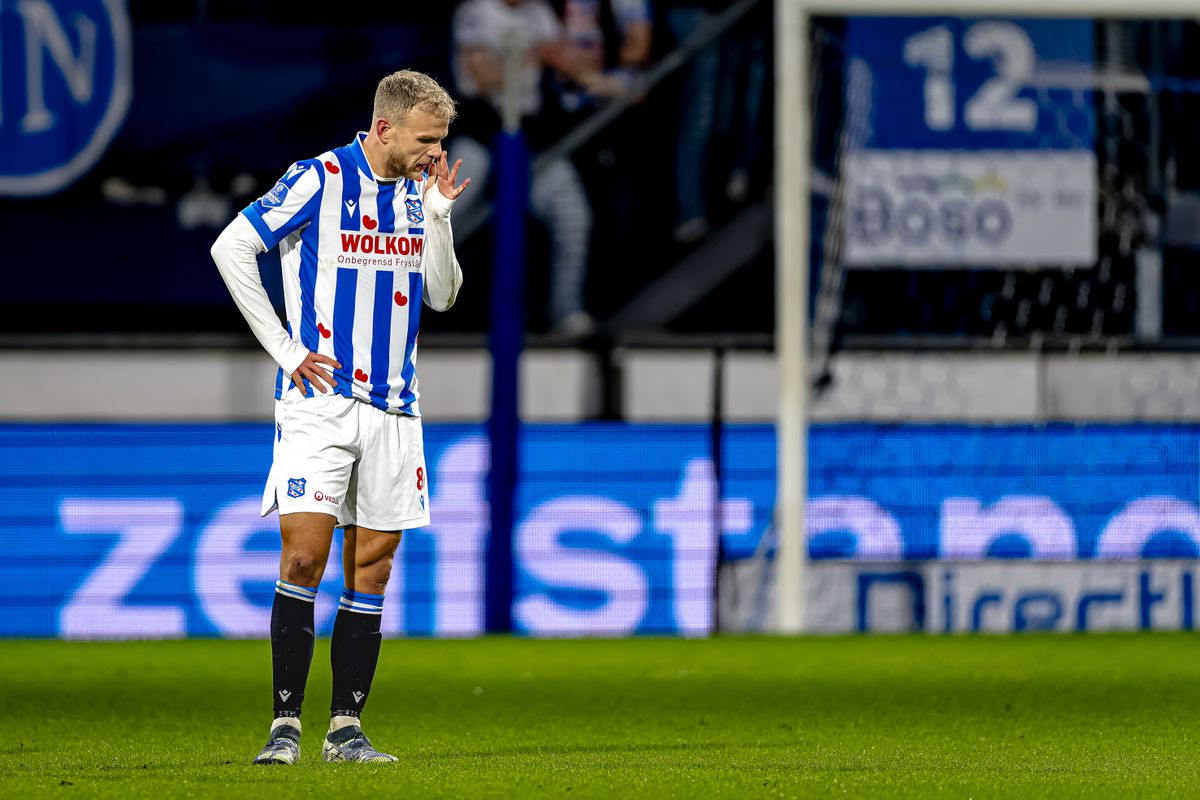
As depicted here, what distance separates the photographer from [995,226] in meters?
8.71

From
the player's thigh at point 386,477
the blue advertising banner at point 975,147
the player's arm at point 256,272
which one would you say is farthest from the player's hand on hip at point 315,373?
the blue advertising banner at point 975,147

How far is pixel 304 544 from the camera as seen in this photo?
156 inches

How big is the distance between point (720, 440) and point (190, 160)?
3879 mm

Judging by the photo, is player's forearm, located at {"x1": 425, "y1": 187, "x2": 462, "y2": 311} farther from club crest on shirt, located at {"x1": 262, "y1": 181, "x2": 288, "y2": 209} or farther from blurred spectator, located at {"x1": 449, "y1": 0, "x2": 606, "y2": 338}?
blurred spectator, located at {"x1": 449, "y1": 0, "x2": 606, "y2": 338}

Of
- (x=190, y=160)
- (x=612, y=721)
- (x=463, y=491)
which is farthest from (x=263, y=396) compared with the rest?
(x=612, y=721)

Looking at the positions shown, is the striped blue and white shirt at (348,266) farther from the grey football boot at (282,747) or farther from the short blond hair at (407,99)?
the grey football boot at (282,747)

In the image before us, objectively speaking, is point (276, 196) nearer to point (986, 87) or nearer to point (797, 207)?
Answer: point (797, 207)

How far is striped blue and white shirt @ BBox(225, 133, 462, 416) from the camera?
3998 millimetres

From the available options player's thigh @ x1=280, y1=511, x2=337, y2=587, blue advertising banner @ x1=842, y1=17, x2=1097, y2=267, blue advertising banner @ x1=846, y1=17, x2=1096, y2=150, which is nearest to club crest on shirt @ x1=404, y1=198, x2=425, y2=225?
player's thigh @ x1=280, y1=511, x2=337, y2=587

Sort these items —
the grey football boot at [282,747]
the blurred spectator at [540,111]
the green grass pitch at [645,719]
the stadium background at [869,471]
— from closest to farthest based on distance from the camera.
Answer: the green grass pitch at [645,719] < the grey football boot at [282,747] < the stadium background at [869,471] < the blurred spectator at [540,111]

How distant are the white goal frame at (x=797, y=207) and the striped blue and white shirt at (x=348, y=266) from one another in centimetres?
428

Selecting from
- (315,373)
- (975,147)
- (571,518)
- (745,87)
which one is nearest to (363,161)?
(315,373)

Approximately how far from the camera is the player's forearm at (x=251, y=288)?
155 inches

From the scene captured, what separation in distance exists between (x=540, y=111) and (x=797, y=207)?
10.5 feet
